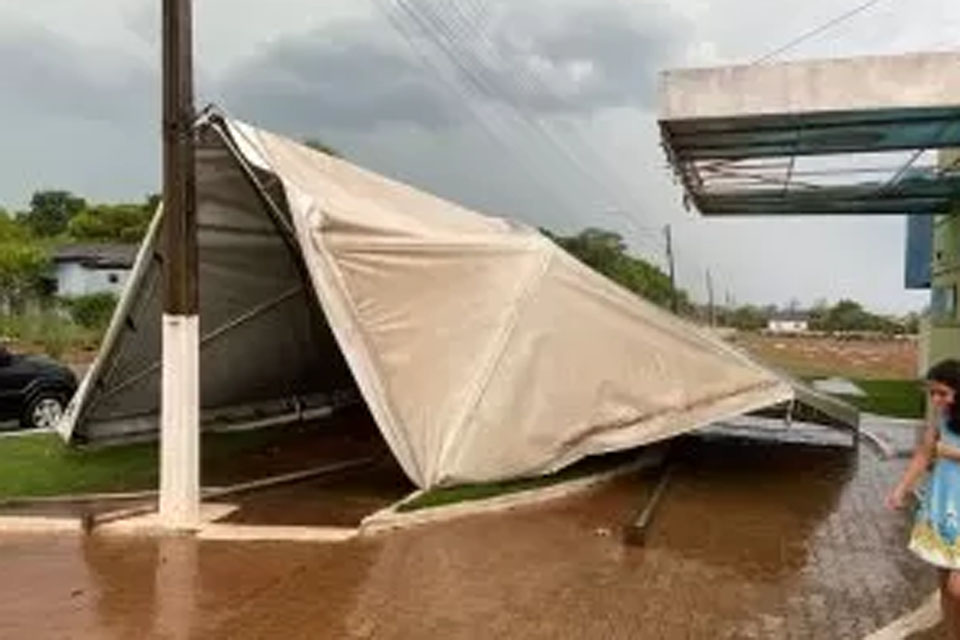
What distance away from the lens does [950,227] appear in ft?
96.0

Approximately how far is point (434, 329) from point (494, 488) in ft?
5.37

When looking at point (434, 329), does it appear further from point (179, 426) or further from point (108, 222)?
point (108, 222)

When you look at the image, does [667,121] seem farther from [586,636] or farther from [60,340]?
[60,340]

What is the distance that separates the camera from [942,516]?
689cm

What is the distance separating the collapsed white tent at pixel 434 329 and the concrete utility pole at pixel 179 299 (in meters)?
1.08

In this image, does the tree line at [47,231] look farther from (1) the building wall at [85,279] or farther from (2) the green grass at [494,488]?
(2) the green grass at [494,488]

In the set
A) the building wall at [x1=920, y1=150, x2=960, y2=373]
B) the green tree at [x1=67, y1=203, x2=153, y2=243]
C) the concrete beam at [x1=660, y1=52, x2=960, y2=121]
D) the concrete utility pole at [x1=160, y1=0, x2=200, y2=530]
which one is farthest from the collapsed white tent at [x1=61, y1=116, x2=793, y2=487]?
the green tree at [x1=67, y1=203, x2=153, y2=243]

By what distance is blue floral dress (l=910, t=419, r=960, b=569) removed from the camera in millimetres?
6828

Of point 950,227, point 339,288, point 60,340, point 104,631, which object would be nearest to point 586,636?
point 104,631

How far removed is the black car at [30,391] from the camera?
1948 centimetres

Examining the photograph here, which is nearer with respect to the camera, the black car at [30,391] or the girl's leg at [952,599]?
the girl's leg at [952,599]

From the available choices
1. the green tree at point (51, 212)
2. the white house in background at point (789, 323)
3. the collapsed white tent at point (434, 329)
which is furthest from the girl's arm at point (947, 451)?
the white house in background at point (789, 323)

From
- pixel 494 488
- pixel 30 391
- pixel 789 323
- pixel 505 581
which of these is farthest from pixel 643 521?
pixel 789 323

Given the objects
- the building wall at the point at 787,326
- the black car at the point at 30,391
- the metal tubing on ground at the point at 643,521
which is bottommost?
the building wall at the point at 787,326
